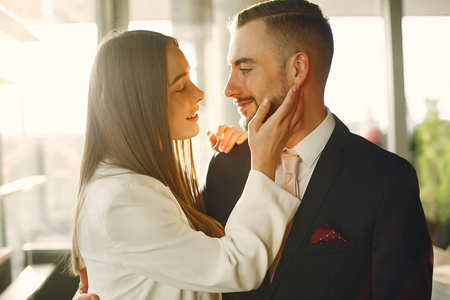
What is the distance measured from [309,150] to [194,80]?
1.70 m

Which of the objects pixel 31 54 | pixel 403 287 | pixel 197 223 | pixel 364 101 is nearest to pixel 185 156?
pixel 197 223

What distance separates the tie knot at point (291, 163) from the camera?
45.2 inches

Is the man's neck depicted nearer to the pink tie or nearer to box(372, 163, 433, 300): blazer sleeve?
the pink tie

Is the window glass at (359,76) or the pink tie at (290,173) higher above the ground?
the window glass at (359,76)

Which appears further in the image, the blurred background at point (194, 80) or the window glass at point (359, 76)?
the window glass at point (359, 76)

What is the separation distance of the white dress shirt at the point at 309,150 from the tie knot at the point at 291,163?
0.01 m

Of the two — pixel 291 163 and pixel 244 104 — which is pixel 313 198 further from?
pixel 244 104

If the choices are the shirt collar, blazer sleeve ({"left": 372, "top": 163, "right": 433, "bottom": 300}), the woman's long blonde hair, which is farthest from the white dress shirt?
the woman's long blonde hair

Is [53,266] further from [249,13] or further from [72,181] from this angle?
[249,13]

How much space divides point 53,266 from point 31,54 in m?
1.28

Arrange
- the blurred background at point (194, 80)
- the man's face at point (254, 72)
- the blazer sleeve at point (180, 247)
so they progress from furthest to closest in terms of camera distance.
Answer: the blurred background at point (194, 80), the man's face at point (254, 72), the blazer sleeve at point (180, 247)

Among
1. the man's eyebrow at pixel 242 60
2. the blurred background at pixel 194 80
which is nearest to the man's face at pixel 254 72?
the man's eyebrow at pixel 242 60

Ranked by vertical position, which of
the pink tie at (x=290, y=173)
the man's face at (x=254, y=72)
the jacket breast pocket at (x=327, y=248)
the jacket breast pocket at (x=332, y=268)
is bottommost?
the jacket breast pocket at (x=332, y=268)

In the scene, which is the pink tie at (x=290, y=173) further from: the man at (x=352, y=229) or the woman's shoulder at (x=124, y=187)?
the woman's shoulder at (x=124, y=187)
